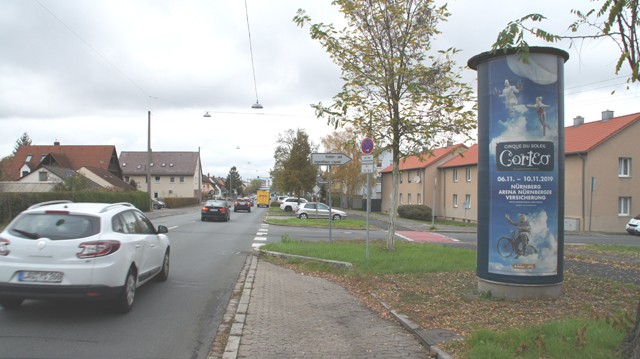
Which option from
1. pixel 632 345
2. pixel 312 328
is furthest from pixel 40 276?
pixel 632 345

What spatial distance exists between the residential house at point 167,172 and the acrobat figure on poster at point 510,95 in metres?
81.3

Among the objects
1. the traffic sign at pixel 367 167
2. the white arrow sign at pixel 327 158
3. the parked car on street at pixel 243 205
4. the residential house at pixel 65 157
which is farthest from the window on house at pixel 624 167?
the residential house at pixel 65 157

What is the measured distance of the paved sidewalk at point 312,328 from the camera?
5.08m

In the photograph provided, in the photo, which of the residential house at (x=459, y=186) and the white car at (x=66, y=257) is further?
the residential house at (x=459, y=186)

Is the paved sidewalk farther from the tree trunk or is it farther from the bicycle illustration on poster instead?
the bicycle illustration on poster

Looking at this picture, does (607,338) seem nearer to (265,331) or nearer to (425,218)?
(265,331)

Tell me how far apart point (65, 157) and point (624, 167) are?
223 feet

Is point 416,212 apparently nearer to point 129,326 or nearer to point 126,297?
point 126,297

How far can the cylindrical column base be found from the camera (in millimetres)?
7035

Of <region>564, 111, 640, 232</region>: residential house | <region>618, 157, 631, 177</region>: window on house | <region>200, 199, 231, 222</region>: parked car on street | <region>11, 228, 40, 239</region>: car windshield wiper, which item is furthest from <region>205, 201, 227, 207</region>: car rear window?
<region>618, 157, 631, 177</region>: window on house

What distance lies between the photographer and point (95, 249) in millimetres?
6066

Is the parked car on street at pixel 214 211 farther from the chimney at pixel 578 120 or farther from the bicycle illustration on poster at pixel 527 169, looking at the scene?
the chimney at pixel 578 120

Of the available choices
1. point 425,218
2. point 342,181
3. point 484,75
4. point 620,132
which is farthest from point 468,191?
point 484,75

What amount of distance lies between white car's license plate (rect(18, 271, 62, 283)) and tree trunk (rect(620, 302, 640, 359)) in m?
6.01
